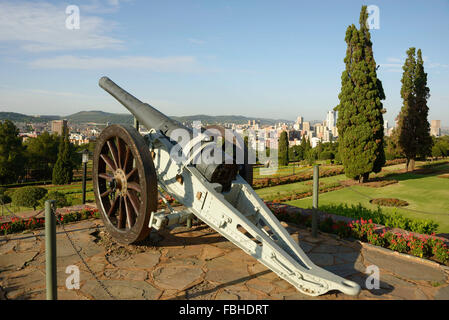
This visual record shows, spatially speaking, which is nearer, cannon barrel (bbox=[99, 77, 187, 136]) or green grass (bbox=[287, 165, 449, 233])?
cannon barrel (bbox=[99, 77, 187, 136])

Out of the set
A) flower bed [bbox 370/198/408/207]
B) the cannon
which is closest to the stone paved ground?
the cannon

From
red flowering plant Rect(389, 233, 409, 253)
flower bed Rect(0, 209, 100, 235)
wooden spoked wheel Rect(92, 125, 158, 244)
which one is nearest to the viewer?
wooden spoked wheel Rect(92, 125, 158, 244)

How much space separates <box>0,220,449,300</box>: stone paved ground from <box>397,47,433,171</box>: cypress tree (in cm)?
1721

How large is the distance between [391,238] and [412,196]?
29.7ft

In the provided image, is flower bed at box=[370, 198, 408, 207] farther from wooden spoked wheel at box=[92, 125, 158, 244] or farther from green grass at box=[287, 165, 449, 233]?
wooden spoked wheel at box=[92, 125, 158, 244]

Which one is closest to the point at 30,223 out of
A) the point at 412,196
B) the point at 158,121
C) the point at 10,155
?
the point at 158,121

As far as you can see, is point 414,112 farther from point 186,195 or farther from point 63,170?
point 63,170

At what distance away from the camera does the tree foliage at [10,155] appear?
2746 centimetres

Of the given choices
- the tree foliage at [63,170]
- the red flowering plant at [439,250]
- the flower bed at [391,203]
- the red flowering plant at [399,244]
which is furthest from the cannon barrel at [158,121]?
the tree foliage at [63,170]

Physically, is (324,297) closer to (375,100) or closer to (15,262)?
(15,262)

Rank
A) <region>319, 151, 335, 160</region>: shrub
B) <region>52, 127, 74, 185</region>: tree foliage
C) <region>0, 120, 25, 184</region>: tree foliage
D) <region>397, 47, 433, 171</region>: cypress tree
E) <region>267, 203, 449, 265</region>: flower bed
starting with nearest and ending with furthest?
<region>267, 203, 449, 265</region>: flower bed → <region>397, 47, 433, 171</region>: cypress tree → <region>52, 127, 74, 185</region>: tree foliage → <region>0, 120, 25, 184</region>: tree foliage → <region>319, 151, 335, 160</region>: shrub

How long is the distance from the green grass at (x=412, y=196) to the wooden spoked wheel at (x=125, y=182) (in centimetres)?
659

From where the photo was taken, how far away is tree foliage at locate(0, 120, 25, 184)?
90.1 feet
